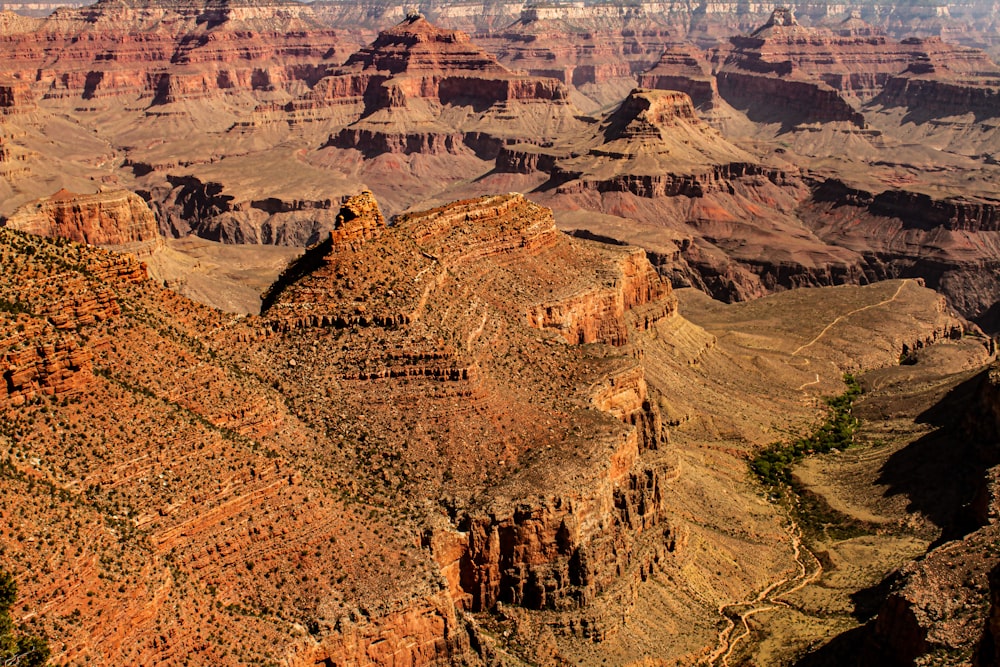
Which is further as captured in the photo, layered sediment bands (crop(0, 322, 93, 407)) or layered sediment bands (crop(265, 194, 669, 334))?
layered sediment bands (crop(265, 194, 669, 334))

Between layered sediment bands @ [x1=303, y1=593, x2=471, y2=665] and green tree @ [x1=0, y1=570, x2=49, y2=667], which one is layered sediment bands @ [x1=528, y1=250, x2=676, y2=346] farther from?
green tree @ [x1=0, y1=570, x2=49, y2=667]

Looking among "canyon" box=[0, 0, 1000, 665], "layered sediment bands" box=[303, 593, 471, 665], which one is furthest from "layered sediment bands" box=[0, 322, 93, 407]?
"layered sediment bands" box=[303, 593, 471, 665]

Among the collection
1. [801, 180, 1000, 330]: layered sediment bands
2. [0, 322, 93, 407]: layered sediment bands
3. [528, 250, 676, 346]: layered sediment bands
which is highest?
[0, 322, 93, 407]: layered sediment bands

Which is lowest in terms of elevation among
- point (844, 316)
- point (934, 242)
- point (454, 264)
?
point (934, 242)

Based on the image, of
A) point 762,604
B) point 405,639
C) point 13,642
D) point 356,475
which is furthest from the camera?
point 762,604

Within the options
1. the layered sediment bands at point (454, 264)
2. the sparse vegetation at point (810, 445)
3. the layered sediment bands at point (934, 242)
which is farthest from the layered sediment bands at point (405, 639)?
the layered sediment bands at point (934, 242)

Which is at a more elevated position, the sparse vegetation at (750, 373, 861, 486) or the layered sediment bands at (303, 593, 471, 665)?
the layered sediment bands at (303, 593, 471, 665)

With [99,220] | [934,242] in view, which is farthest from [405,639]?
[934,242]

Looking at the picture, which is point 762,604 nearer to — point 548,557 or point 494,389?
point 548,557
